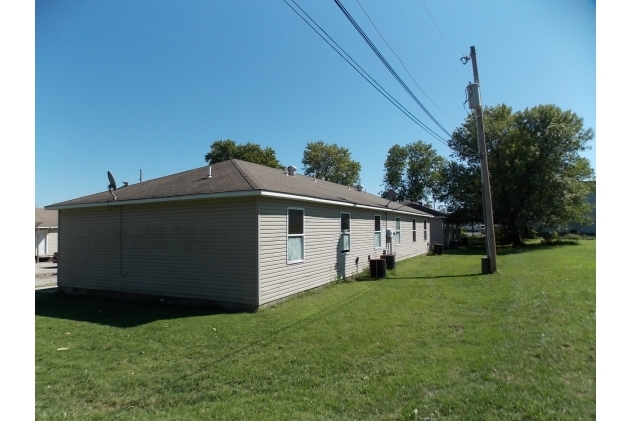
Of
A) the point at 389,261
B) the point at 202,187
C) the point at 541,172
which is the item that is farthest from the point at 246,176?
the point at 541,172

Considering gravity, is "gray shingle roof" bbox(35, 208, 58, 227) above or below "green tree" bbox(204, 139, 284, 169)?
below

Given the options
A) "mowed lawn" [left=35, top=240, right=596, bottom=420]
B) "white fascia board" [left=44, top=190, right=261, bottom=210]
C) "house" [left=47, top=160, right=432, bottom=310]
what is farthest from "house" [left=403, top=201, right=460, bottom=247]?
"white fascia board" [left=44, top=190, right=261, bottom=210]

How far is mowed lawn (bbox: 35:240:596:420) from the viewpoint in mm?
3441

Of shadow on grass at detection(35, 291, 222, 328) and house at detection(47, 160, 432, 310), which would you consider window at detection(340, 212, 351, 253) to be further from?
shadow on grass at detection(35, 291, 222, 328)

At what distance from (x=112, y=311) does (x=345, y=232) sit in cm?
724

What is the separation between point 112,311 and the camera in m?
8.32

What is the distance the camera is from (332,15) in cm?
662

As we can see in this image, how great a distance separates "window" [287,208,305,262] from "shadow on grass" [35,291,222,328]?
234 cm

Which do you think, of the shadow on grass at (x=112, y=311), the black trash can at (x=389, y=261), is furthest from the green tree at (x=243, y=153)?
the shadow on grass at (x=112, y=311)

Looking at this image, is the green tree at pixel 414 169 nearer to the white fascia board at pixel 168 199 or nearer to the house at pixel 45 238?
the house at pixel 45 238

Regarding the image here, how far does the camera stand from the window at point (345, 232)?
11.9 m

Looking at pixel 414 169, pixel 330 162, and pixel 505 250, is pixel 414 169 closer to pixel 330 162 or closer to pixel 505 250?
pixel 330 162

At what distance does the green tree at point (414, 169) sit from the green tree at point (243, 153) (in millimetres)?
19597
